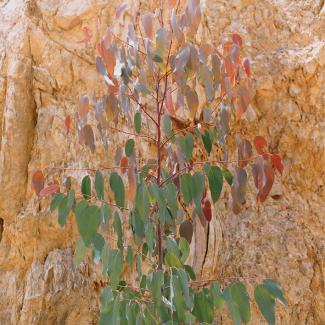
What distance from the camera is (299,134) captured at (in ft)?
8.71

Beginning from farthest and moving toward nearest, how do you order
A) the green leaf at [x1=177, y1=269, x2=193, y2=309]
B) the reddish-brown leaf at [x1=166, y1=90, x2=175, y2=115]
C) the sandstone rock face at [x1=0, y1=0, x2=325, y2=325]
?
1. the sandstone rock face at [x1=0, y1=0, x2=325, y2=325]
2. the reddish-brown leaf at [x1=166, y1=90, x2=175, y2=115]
3. the green leaf at [x1=177, y1=269, x2=193, y2=309]

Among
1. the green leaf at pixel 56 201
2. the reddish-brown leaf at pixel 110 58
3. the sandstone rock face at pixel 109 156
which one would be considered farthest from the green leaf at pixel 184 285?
the sandstone rock face at pixel 109 156

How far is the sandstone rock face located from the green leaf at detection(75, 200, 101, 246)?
101 cm

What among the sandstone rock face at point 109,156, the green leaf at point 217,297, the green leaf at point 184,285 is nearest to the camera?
the green leaf at point 184,285

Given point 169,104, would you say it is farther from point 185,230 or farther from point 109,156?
point 109,156

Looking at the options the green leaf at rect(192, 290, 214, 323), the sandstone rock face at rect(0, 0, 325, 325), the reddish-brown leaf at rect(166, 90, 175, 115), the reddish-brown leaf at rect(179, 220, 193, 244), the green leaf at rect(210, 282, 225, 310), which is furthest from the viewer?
the sandstone rock face at rect(0, 0, 325, 325)

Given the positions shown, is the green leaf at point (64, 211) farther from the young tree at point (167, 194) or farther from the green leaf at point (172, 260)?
the green leaf at point (172, 260)

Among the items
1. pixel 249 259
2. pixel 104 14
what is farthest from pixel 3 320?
pixel 104 14

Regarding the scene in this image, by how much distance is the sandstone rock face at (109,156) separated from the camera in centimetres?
255

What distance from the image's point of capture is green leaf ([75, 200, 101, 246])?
1478 mm

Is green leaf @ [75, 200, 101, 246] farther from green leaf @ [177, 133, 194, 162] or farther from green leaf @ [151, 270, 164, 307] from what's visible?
green leaf @ [177, 133, 194, 162]

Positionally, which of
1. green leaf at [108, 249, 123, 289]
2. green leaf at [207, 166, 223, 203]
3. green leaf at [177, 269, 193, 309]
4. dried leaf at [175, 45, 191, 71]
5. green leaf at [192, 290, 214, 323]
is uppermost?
dried leaf at [175, 45, 191, 71]

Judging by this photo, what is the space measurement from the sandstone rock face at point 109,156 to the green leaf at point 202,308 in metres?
0.63

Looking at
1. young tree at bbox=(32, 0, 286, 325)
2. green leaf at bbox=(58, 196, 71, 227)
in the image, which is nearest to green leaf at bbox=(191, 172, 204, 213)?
young tree at bbox=(32, 0, 286, 325)
